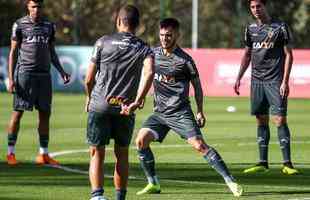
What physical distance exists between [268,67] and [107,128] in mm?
4748

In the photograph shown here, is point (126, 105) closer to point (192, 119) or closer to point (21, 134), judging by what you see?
point (192, 119)

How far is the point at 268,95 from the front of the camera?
15773mm

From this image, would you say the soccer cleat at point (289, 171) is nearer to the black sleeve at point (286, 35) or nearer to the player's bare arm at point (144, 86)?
the black sleeve at point (286, 35)

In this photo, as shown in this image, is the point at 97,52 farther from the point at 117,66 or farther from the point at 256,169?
the point at 256,169

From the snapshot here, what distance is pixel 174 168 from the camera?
16.2m

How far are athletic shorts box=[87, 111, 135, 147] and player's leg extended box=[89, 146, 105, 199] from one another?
0.08 meters

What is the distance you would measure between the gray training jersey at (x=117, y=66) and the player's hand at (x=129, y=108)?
2.0 inches

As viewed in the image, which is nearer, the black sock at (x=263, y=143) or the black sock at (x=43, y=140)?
the black sock at (x=263, y=143)

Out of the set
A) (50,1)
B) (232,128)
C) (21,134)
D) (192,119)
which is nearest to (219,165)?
(192,119)

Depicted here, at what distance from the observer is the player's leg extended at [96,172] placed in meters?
11.4

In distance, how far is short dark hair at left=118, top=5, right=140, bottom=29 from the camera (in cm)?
1118

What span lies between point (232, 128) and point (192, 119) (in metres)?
11.7

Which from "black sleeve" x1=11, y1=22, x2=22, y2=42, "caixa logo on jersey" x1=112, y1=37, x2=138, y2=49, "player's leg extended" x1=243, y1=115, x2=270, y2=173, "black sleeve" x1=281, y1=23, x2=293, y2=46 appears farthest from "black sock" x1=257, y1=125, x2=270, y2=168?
"caixa logo on jersey" x1=112, y1=37, x2=138, y2=49

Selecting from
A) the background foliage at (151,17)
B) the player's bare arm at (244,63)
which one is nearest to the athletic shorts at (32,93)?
the player's bare arm at (244,63)
